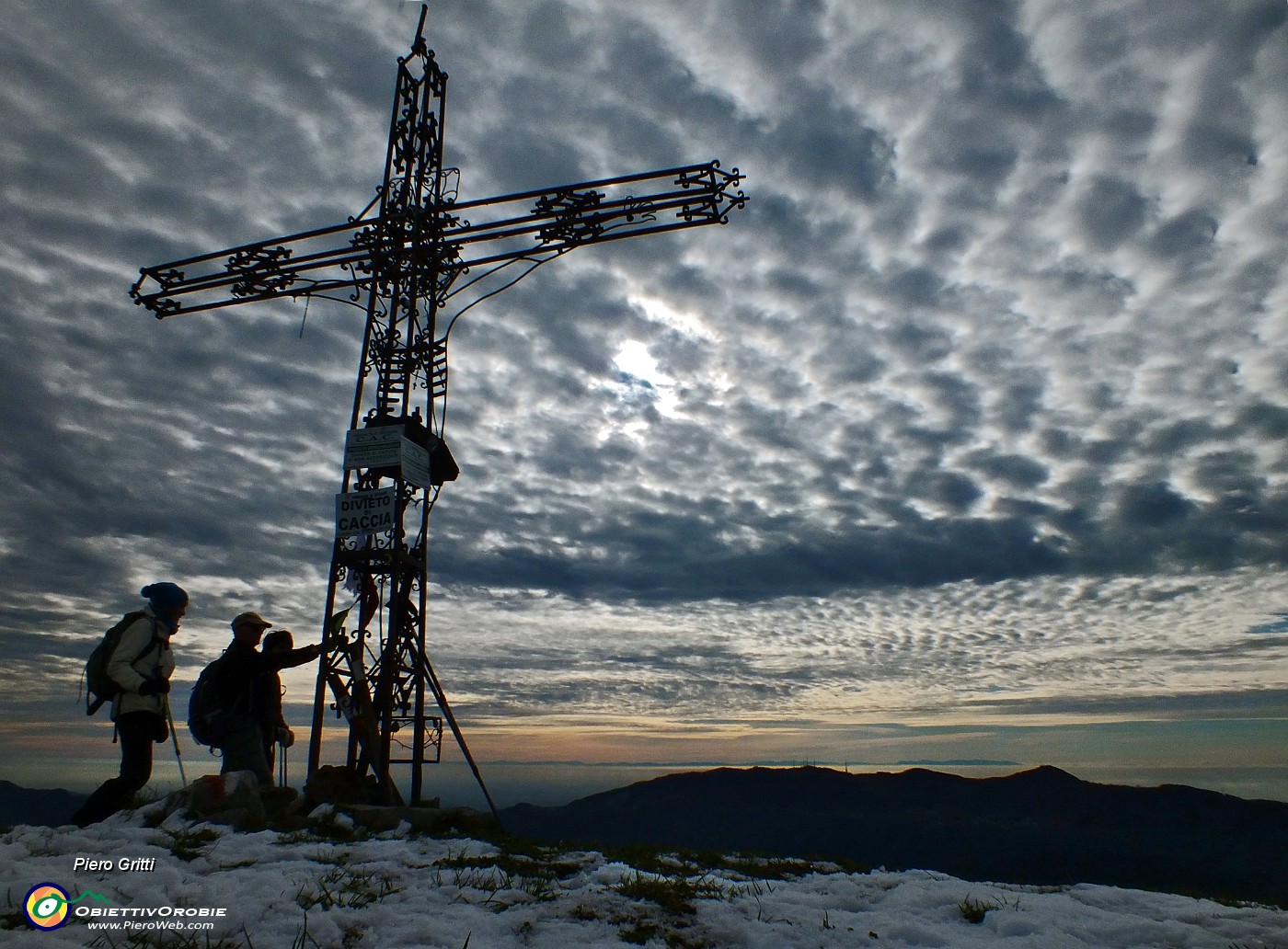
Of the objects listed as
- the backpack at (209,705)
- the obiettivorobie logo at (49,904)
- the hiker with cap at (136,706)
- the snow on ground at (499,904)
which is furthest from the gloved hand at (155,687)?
the obiettivorobie logo at (49,904)

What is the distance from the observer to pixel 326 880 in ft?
16.5

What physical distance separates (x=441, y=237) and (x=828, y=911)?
13.3 m

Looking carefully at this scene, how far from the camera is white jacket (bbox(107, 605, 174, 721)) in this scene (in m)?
7.07

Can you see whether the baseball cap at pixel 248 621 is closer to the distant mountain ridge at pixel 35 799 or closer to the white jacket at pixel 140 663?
the white jacket at pixel 140 663

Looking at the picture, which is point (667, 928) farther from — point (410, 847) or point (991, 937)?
point (410, 847)

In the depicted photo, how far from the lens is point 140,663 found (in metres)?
7.23

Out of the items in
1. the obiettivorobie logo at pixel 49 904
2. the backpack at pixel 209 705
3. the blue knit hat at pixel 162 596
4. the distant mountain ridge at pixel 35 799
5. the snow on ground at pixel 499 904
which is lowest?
the distant mountain ridge at pixel 35 799

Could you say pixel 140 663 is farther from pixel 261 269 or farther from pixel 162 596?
pixel 261 269

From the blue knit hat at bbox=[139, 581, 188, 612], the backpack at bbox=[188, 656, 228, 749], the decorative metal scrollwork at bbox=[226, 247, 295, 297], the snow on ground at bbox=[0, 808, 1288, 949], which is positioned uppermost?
the decorative metal scrollwork at bbox=[226, 247, 295, 297]

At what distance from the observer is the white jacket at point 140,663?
23.2 feet

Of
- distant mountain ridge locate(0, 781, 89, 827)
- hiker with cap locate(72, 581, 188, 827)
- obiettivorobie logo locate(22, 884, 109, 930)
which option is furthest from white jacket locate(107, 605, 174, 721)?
distant mountain ridge locate(0, 781, 89, 827)

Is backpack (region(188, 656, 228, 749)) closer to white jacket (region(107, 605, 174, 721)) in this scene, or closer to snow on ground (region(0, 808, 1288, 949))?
white jacket (region(107, 605, 174, 721))

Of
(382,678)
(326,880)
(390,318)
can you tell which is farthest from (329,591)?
(326,880)

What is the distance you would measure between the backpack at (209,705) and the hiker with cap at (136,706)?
2.70 feet
